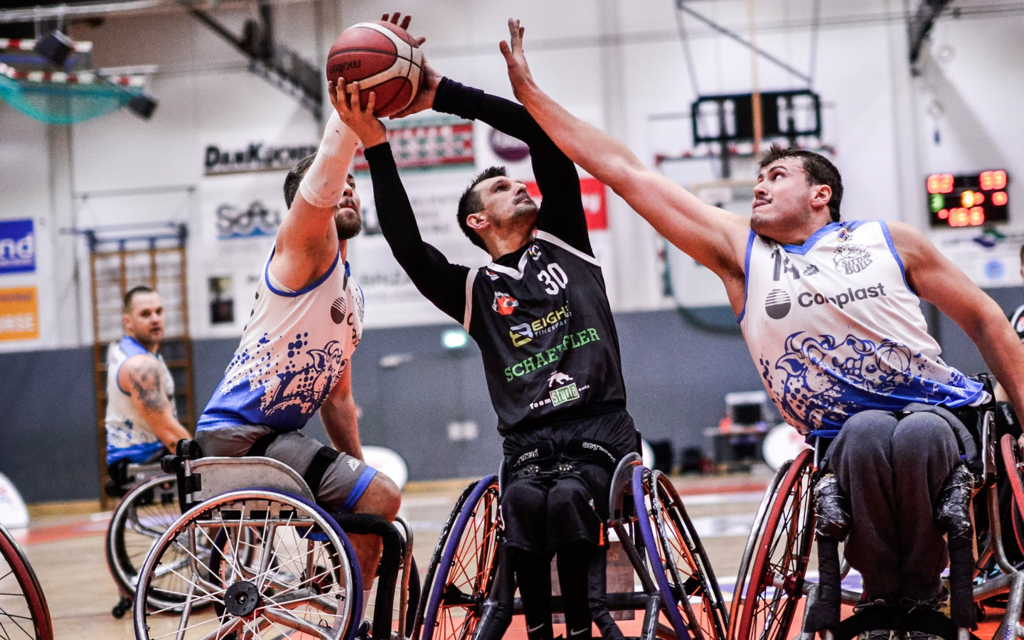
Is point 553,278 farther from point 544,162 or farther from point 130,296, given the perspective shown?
point 130,296

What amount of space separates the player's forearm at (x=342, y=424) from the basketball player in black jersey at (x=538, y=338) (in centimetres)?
66

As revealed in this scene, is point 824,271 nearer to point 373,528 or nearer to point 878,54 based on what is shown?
point 373,528

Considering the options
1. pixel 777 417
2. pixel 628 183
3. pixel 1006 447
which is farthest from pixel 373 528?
pixel 777 417

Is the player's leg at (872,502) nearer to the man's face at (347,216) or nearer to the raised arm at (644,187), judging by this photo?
the raised arm at (644,187)

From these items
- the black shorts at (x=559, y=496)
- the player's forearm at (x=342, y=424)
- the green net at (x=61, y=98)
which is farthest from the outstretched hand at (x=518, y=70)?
the green net at (x=61, y=98)

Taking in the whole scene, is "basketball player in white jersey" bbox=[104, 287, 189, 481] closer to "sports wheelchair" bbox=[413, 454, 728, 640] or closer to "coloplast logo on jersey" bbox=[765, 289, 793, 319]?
"sports wheelchair" bbox=[413, 454, 728, 640]

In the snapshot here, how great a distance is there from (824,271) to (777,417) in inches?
299

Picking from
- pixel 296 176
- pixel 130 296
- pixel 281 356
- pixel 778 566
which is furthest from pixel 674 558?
pixel 130 296

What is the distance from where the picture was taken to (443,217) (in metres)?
10.3

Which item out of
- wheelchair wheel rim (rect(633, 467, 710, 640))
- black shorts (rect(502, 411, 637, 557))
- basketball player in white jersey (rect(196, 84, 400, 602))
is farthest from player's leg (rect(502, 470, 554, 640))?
basketball player in white jersey (rect(196, 84, 400, 602))

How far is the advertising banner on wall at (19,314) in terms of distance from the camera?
10.6 metres

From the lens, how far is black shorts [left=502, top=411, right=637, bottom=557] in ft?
7.45

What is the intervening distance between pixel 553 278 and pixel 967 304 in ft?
3.63

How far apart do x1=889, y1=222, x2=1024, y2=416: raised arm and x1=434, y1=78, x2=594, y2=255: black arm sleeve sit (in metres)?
0.88
